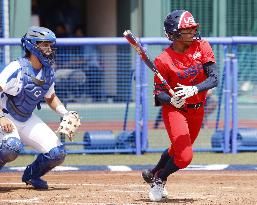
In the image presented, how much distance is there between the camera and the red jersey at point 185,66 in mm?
9188

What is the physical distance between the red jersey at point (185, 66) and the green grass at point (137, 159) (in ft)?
12.2

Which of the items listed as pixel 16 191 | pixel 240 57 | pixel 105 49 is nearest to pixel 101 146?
pixel 105 49

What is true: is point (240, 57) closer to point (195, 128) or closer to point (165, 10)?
point (165, 10)

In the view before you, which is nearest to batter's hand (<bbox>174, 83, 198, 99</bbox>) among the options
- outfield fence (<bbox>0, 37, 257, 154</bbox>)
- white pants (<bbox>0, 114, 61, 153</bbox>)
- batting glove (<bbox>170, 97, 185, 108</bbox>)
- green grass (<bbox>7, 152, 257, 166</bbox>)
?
batting glove (<bbox>170, 97, 185, 108</bbox>)

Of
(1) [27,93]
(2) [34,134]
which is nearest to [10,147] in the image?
(2) [34,134]

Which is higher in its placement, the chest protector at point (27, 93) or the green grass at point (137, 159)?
the chest protector at point (27, 93)

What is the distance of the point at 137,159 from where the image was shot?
13.3m

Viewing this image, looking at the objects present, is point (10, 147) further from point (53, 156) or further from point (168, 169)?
point (168, 169)

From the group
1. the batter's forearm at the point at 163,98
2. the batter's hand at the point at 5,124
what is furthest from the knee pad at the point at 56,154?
the batter's forearm at the point at 163,98

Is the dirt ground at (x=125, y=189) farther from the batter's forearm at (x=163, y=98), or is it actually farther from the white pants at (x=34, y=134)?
the batter's forearm at (x=163, y=98)

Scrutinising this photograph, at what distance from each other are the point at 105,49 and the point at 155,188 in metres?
5.13

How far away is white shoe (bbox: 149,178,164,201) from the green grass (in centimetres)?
345

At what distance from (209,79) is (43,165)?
7.10 ft

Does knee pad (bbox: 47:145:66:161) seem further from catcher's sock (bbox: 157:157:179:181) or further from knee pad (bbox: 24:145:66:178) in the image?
catcher's sock (bbox: 157:157:179:181)
